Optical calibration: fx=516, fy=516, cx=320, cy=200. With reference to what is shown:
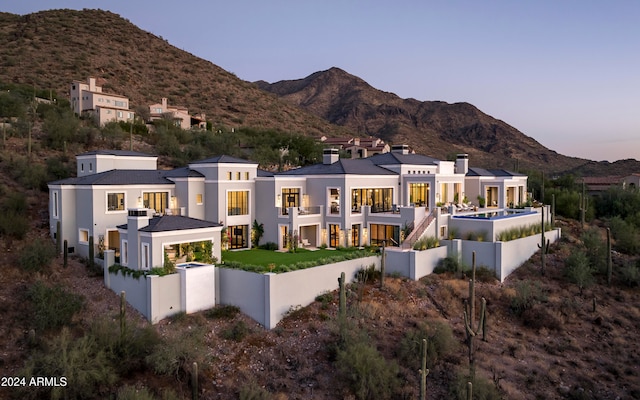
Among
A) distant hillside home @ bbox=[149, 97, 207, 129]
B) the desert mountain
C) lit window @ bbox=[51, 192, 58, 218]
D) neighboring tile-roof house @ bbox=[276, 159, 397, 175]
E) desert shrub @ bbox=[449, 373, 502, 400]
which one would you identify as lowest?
desert shrub @ bbox=[449, 373, 502, 400]

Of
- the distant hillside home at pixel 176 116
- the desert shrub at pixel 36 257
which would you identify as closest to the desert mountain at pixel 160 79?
the distant hillside home at pixel 176 116

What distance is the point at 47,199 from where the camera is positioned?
3528 cm

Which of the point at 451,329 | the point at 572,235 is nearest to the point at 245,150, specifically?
the point at 572,235

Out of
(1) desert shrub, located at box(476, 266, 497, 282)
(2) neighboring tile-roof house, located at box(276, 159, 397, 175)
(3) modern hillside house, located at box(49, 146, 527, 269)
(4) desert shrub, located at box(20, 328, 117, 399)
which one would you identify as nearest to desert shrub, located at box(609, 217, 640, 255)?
(3) modern hillside house, located at box(49, 146, 527, 269)

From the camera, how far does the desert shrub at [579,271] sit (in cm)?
3078

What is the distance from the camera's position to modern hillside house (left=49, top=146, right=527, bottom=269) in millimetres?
29812

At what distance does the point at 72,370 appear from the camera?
60.8 feet

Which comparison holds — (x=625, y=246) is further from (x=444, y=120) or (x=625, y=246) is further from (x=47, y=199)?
(x=444, y=120)

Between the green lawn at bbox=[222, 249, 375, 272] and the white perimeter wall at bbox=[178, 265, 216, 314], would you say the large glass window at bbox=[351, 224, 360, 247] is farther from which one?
the white perimeter wall at bbox=[178, 265, 216, 314]

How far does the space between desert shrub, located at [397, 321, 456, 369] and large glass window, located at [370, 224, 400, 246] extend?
10.1 metres

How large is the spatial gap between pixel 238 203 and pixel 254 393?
1709 cm

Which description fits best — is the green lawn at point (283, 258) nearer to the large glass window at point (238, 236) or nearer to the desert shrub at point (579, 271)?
the large glass window at point (238, 236)

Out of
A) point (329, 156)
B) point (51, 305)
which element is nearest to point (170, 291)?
point (51, 305)

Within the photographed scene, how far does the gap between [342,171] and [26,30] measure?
73439mm
